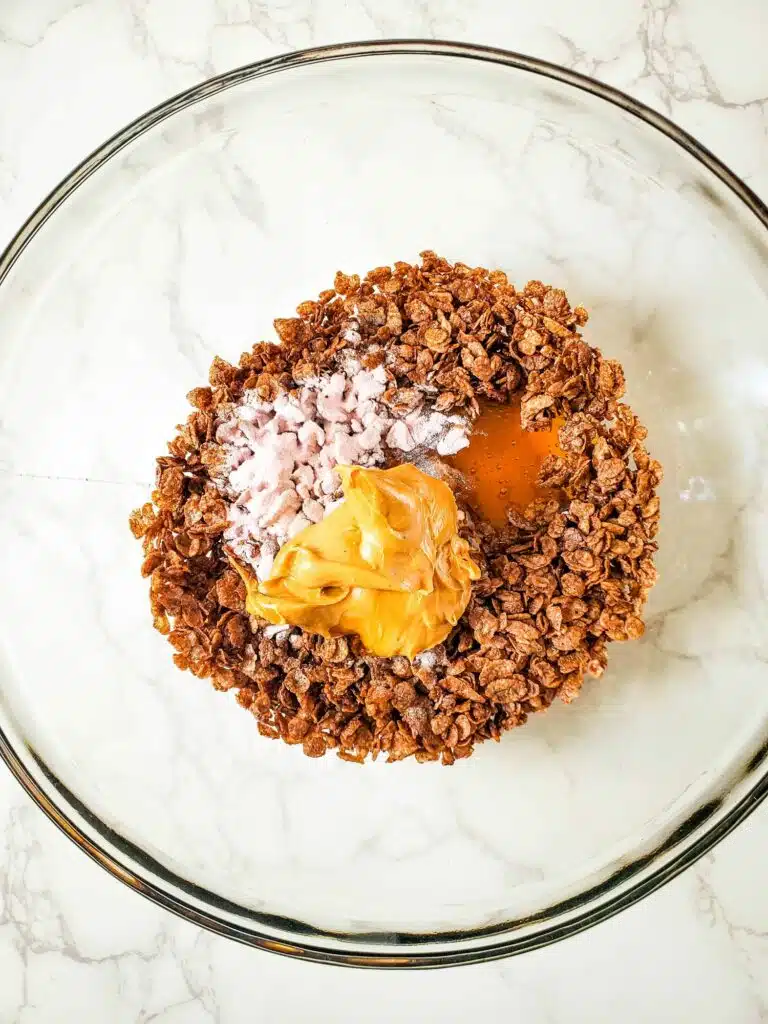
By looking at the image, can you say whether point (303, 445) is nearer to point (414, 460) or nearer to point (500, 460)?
point (414, 460)

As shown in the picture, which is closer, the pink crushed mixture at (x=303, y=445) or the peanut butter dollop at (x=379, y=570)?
the peanut butter dollop at (x=379, y=570)

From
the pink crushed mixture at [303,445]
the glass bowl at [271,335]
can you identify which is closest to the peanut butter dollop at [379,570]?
the pink crushed mixture at [303,445]

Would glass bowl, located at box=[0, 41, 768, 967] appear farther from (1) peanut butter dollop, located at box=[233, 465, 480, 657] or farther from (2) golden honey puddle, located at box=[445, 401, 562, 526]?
(1) peanut butter dollop, located at box=[233, 465, 480, 657]

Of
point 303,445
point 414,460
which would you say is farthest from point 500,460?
point 303,445

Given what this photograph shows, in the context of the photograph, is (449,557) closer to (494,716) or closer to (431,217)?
(494,716)

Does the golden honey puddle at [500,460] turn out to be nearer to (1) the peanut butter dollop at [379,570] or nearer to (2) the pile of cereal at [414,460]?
(2) the pile of cereal at [414,460]

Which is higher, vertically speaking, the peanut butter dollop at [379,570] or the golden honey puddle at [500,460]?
the golden honey puddle at [500,460]
